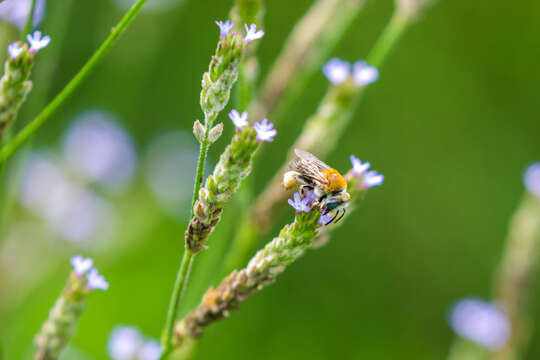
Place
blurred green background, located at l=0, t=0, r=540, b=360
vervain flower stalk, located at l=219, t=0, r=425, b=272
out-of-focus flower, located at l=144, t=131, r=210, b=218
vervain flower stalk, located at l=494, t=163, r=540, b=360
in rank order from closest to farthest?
vervain flower stalk, located at l=219, t=0, r=425, b=272 < vervain flower stalk, located at l=494, t=163, r=540, b=360 < blurred green background, located at l=0, t=0, r=540, b=360 < out-of-focus flower, located at l=144, t=131, r=210, b=218

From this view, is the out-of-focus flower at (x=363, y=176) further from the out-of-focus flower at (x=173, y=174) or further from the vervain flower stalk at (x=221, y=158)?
the out-of-focus flower at (x=173, y=174)

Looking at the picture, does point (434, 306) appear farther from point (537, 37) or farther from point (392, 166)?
point (537, 37)

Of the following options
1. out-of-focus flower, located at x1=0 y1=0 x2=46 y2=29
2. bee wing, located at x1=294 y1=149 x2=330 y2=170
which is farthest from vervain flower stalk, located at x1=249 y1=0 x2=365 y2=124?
out-of-focus flower, located at x1=0 y1=0 x2=46 y2=29

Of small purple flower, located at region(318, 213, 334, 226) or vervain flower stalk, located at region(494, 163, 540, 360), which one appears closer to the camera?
small purple flower, located at region(318, 213, 334, 226)

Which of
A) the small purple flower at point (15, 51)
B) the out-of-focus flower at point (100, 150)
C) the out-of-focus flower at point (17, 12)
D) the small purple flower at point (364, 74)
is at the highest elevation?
the out-of-focus flower at point (100, 150)

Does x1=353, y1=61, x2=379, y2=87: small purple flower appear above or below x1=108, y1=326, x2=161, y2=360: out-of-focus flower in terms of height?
above

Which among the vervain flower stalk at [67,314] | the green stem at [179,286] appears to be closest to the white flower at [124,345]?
the vervain flower stalk at [67,314]

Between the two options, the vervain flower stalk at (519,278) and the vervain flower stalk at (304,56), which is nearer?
the vervain flower stalk at (304,56)

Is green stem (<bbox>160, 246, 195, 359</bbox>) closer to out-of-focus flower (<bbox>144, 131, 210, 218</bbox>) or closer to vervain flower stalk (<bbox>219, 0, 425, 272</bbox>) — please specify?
vervain flower stalk (<bbox>219, 0, 425, 272</bbox>)
